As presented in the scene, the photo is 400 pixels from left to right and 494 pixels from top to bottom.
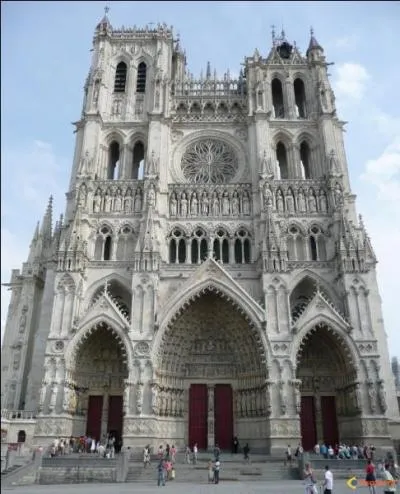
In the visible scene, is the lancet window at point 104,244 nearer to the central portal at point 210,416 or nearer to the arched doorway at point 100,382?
the arched doorway at point 100,382

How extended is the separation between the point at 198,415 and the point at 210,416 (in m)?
0.74

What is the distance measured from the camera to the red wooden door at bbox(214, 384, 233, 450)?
24328mm

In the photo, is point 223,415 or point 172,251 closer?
point 223,415

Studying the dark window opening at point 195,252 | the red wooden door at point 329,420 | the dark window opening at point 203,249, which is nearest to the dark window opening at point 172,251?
the dark window opening at point 195,252

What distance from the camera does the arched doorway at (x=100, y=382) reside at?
79.3 feet

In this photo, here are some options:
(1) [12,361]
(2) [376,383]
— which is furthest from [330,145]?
(1) [12,361]

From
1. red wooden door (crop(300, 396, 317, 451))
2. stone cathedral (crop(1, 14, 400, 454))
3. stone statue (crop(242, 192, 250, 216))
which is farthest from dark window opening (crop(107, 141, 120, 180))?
red wooden door (crop(300, 396, 317, 451))

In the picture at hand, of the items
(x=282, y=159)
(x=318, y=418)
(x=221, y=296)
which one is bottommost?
(x=318, y=418)

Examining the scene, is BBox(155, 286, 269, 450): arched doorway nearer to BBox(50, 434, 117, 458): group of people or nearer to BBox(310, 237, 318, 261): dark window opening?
BBox(50, 434, 117, 458): group of people

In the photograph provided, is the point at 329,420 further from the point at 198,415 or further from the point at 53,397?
the point at 53,397

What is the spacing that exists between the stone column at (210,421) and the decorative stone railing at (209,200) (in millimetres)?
10922

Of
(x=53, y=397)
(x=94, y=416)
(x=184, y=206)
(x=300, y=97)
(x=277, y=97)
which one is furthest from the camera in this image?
(x=277, y=97)

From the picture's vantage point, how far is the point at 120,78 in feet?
113

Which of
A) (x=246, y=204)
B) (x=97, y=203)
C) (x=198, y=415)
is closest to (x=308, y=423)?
(x=198, y=415)
